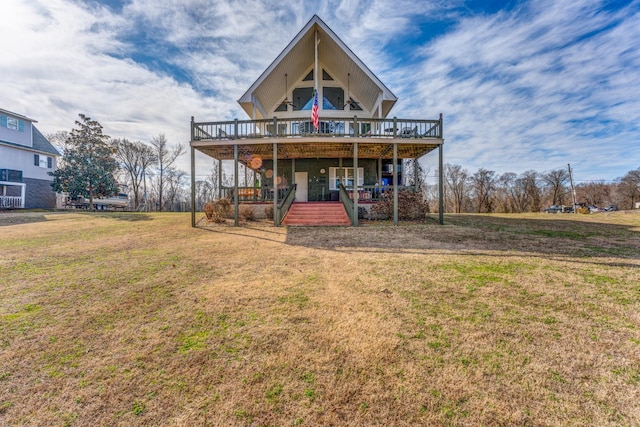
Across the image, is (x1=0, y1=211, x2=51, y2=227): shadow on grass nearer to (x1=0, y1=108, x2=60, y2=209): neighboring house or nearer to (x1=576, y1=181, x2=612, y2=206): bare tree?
(x1=0, y1=108, x2=60, y2=209): neighboring house

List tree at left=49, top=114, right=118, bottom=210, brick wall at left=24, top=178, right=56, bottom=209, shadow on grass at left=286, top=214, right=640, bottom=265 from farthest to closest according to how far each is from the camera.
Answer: brick wall at left=24, top=178, right=56, bottom=209 < tree at left=49, top=114, right=118, bottom=210 < shadow on grass at left=286, top=214, right=640, bottom=265

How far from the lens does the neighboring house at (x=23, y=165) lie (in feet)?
77.7

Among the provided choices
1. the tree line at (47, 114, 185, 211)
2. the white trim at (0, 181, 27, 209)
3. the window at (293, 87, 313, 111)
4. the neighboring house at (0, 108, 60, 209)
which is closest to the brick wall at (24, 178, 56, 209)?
the neighboring house at (0, 108, 60, 209)

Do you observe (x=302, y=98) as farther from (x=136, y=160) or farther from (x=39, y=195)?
(x=136, y=160)

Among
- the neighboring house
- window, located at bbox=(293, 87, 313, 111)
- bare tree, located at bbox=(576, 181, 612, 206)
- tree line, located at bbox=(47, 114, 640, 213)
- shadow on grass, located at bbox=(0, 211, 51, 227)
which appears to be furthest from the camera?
bare tree, located at bbox=(576, 181, 612, 206)

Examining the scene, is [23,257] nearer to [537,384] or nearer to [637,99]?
[537,384]

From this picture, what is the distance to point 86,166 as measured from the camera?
24.5 meters

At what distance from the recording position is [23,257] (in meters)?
6.16

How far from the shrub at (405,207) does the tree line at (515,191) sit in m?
35.7

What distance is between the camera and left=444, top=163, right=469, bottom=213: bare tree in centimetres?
4693

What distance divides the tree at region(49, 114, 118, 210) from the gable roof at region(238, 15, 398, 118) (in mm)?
18068

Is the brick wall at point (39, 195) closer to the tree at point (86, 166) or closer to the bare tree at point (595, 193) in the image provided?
the tree at point (86, 166)

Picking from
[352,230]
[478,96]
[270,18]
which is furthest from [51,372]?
[478,96]

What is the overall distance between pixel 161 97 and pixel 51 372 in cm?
2054
